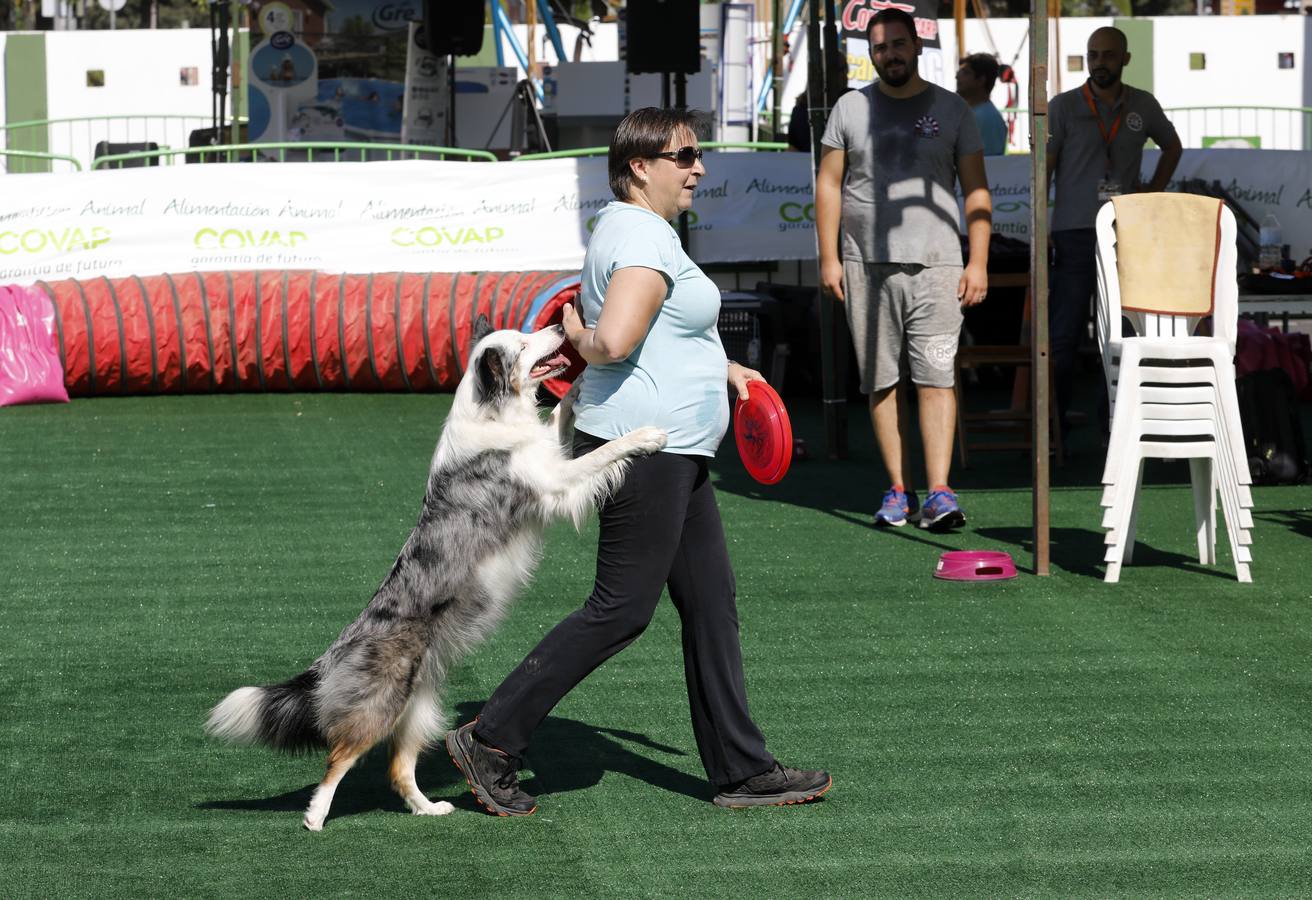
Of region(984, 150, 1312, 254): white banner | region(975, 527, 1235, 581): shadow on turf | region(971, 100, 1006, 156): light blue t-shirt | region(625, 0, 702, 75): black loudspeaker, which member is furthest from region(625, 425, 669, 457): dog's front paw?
region(625, 0, 702, 75): black loudspeaker

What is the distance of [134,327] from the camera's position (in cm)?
1207

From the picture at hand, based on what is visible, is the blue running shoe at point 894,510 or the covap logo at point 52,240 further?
the covap logo at point 52,240

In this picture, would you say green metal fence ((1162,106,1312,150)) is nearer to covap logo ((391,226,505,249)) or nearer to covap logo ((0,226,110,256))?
covap logo ((391,226,505,249))

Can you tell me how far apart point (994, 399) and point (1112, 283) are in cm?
525

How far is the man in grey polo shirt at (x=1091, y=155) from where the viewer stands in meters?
9.31

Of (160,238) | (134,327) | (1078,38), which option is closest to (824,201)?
(134,327)

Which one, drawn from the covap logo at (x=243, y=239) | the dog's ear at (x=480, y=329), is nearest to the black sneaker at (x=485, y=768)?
the dog's ear at (x=480, y=329)

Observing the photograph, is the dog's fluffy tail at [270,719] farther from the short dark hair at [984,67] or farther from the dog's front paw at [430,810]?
the short dark hair at [984,67]

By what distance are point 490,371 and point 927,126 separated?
13.3 ft

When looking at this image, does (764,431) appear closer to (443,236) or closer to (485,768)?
(485,768)

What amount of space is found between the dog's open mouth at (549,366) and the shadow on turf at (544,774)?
115 centimetres

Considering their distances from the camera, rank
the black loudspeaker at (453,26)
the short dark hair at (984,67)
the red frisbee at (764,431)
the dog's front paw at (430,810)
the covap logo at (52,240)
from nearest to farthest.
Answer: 1. the dog's front paw at (430,810)
2. the red frisbee at (764,431)
3. the short dark hair at (984,67)
4. the covap logo at (52,240)
5. the black loudspeaker at (453,26)

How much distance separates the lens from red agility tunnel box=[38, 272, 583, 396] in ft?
39.5

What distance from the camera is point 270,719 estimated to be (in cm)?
404
